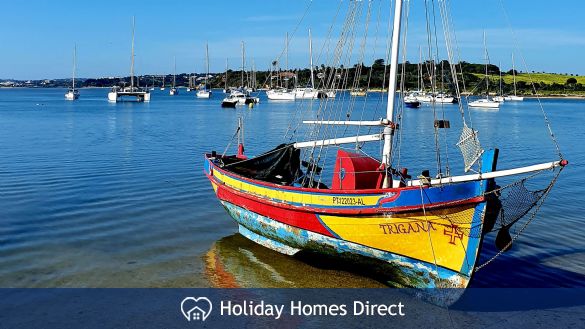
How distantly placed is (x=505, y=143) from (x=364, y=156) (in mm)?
34409

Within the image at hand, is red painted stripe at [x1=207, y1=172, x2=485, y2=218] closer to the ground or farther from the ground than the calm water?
farther from the ground

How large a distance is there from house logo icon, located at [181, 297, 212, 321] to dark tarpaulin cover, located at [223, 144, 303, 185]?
254 inches

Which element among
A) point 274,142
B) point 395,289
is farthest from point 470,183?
point 274,142

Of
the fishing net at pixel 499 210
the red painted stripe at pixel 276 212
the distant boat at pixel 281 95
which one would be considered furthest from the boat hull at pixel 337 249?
the distant boat at pixel 281 95

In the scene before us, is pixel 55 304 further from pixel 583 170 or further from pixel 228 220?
pixel 583 170

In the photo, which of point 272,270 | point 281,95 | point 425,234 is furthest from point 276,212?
point 281,95

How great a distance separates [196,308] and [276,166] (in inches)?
291

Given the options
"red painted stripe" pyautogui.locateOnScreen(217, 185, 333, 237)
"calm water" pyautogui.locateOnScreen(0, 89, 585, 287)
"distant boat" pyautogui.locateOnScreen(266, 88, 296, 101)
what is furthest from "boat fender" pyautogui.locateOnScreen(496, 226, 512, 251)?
"distant boat" pyautogui.locateOnScreen(266, 88, 296, 101)

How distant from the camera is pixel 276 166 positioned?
18766mm

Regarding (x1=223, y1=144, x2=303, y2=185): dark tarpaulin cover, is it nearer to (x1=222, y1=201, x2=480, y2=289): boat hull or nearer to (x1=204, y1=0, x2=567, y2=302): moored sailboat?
(x1=222, y1=201, x2=480, y2=289): boat hull

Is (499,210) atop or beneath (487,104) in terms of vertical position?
beneath

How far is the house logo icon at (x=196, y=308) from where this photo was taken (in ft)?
38.8

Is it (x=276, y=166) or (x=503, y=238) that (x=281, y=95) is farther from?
(x=503, y=238)

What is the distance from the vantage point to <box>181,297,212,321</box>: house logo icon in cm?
1183
